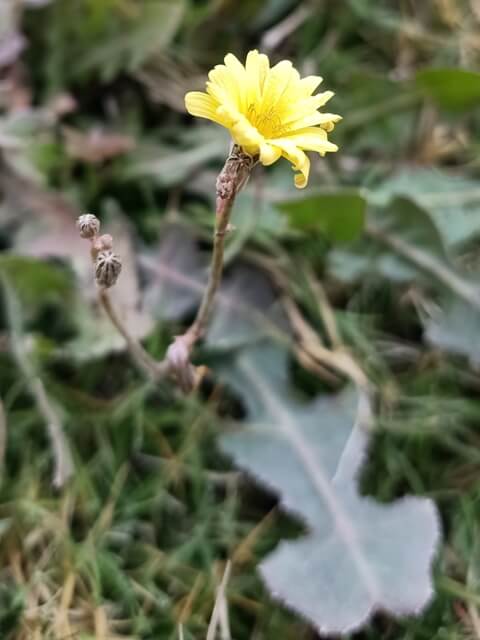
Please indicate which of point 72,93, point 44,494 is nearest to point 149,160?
point 72,93

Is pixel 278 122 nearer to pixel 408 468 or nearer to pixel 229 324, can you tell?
pixel 229 324

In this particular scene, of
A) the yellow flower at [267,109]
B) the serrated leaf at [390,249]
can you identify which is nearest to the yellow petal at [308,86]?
the yellow flower at [267,109]

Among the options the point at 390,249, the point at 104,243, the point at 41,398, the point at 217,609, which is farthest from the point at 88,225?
the point at 390,249

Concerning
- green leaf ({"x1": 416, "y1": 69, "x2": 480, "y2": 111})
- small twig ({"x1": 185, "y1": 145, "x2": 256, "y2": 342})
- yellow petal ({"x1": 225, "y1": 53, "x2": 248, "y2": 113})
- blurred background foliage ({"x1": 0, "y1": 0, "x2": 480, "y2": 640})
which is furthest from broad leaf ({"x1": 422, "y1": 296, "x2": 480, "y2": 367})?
yellow petal ({"x1": 225, "y1": 53, "x2": 248, "y2": 113})

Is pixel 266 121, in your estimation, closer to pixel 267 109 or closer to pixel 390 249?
pixel 267 109

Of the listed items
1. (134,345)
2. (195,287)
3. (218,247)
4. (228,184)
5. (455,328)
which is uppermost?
(228,184)

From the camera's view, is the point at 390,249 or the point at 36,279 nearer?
the point at 36,279

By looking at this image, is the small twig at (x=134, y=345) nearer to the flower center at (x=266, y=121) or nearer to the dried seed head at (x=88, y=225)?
the dried seed head at (x=88, y=225)
